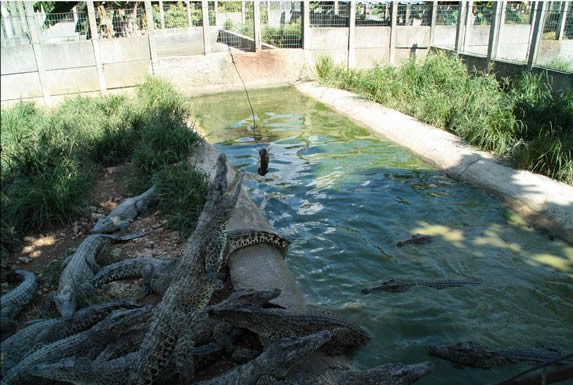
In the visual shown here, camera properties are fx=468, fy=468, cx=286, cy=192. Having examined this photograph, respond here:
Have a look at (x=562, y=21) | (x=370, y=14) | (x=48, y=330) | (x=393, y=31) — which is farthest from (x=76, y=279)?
(x=370, y=14)

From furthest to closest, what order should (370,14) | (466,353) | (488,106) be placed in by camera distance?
(370,14) → (488,106) → (466,353)

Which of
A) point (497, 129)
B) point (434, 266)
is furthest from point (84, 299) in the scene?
point (497, 129)

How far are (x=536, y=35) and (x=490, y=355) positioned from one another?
842 cm

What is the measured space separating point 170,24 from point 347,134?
1684cm

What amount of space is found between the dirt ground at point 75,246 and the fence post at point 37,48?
619cm

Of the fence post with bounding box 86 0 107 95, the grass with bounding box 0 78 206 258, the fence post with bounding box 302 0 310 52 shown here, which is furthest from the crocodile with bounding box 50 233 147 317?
the fence post with bounding box 302 0 310 52

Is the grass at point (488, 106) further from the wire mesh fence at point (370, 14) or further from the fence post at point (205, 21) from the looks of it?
the fence post at point (205, 21)

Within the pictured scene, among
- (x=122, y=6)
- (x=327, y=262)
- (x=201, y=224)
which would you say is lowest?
(x=327, y=262)

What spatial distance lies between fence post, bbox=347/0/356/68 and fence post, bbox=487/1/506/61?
4.28 m

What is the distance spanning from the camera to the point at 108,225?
548cm

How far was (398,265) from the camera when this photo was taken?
5.23 metres

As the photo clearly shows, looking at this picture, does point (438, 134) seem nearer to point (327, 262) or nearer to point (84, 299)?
point (327, 262)

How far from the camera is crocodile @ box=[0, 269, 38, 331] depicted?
383 cm

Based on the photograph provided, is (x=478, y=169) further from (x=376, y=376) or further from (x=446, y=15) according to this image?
(x=446, y=15)
